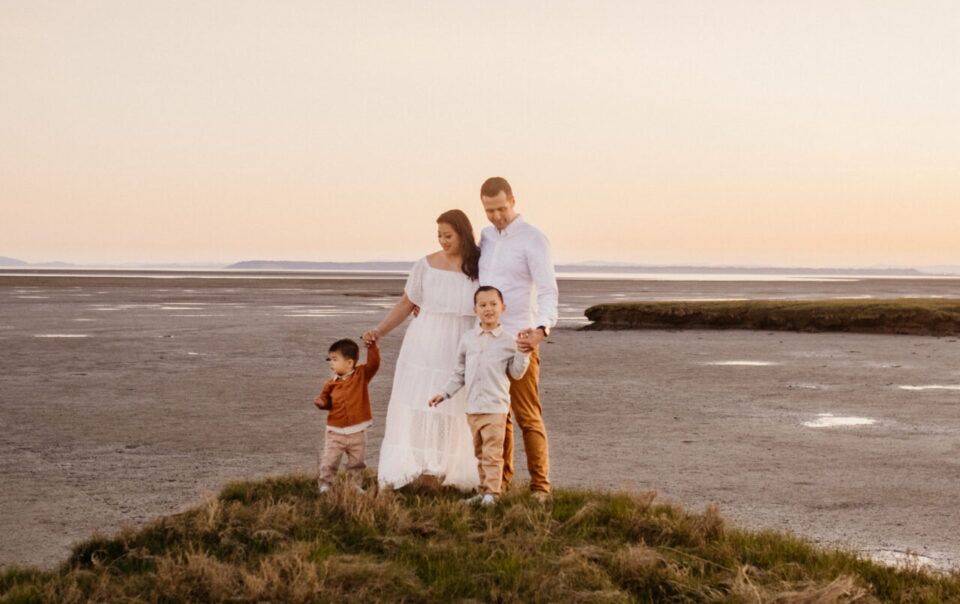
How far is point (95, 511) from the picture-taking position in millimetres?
6852

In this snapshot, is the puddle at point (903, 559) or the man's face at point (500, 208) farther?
the man's face at point (500, 208)

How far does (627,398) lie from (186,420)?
5787 millimetres

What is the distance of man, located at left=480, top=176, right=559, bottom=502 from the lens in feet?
21.7

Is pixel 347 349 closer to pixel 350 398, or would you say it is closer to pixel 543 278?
pixel 350 398

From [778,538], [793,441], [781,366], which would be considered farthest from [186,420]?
[781,366]

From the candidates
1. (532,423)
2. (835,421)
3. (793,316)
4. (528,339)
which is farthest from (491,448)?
(793,316)

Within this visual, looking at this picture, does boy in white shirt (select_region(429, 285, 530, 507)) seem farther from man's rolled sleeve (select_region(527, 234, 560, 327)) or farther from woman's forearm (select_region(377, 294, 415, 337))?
woman's forearm (select_region(377, 294, 415, 337))

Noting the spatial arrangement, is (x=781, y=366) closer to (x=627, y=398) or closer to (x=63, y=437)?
(x=627, y=398)

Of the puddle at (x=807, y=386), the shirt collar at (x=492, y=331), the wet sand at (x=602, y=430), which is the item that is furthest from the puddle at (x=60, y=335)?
the shirt collar at (x=492, y=331)

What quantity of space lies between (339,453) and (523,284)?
69.4 inches

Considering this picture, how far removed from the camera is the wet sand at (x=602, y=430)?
6.99 meters

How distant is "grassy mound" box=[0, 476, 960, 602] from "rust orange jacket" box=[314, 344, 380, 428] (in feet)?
1.90

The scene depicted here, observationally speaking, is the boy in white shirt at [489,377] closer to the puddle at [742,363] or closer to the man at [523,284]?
the man at [523,284]

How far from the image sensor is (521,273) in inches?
265
